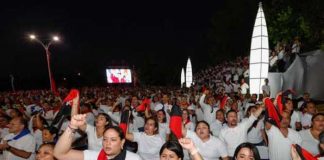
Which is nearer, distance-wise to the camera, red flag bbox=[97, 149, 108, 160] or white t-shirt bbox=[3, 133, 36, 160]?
red flag bbox=[97, 149, 108, 160]

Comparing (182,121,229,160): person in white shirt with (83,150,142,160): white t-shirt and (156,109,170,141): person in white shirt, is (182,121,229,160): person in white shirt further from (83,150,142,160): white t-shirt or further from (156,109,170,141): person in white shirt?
(83,150,142,160): white t-shirt

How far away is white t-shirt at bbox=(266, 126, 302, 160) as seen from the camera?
5918 mm

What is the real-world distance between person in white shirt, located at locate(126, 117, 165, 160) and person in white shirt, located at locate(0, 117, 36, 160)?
5.02 ft

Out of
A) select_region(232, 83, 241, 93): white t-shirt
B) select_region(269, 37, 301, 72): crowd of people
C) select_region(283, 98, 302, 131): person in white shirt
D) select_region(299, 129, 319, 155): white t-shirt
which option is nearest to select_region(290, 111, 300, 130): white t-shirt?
select_region(283, 98, 302, 131): person in white shirt

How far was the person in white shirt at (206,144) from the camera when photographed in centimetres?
579

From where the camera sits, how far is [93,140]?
581cm

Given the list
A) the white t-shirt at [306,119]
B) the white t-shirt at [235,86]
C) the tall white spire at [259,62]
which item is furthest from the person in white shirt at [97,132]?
the white t-shirt at [235,86]

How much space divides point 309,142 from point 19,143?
14.7 ft

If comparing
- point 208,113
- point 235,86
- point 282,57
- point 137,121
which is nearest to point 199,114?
point 208,113

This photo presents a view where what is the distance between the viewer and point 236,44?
47.4m

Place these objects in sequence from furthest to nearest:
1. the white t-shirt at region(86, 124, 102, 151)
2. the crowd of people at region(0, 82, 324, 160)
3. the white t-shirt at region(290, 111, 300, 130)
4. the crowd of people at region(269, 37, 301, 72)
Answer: the crowd of people at region(269, 37, 301, 72)
the white t-shirt at region(290, 111, 300, 130)
the white t-shirt at region(86, 124, 102, 151)
the crowd of people at region(0, 82, 324, 160)

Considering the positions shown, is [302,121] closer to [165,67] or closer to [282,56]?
[282,56]

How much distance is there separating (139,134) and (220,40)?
4272 cm

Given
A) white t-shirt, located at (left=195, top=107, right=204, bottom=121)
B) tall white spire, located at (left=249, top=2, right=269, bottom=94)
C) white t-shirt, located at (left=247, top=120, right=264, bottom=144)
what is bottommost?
white t-shirt, located at (left=247, top=120, right=264, bottom=144)
